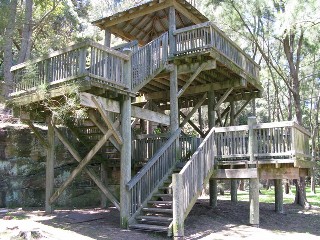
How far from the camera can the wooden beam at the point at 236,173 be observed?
37.0 ft

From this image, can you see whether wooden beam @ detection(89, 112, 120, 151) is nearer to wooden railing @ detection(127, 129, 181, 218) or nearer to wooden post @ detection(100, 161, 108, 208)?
wooden railing @ detection(127, 129, 181, 218)

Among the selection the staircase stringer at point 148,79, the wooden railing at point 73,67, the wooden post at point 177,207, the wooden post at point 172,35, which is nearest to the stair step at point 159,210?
the wooden post at point 177,207

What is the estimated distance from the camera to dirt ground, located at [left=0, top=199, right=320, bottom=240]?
8312 mm

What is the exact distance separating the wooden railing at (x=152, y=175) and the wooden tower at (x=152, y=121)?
1.1 inches

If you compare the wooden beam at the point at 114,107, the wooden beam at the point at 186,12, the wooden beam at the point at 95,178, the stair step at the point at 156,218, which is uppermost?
the wooden beam at the point at 186,12

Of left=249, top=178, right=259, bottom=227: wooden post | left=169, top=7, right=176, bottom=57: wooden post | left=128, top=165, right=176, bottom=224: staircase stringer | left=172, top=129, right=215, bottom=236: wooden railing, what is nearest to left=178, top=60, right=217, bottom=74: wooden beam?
left=169, top=7, right=176, bottom=57: wooden post

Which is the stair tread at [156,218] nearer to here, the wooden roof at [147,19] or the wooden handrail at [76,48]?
the wooden handrail at [76,48]

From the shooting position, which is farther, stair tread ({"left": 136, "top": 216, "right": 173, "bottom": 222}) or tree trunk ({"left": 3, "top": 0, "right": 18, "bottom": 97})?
tree trunk ({"left": 3, "top": 0, "right": 18, "bottom": 97})

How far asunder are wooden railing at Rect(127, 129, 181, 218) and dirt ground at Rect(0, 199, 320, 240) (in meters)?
0.97

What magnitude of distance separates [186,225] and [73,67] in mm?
5698

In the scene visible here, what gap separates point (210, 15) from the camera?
19578 mm

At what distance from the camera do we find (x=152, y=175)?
1088 centimetres

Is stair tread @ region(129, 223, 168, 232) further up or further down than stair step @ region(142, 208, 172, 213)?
further down

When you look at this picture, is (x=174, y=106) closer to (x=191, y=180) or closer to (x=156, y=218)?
(x=191, y=180)
